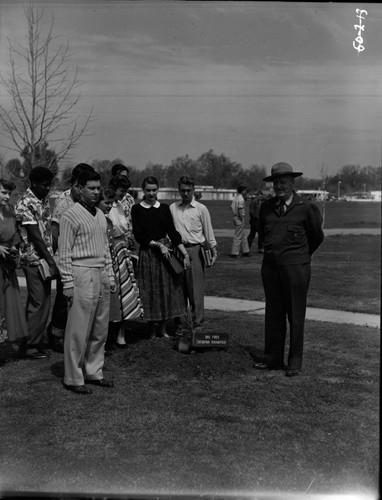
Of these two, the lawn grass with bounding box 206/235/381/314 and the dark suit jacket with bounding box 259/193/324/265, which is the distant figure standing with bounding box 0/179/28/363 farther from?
the lawn grass with bounding box 206/235/381/314

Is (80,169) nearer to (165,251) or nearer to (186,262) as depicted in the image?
(165,251)

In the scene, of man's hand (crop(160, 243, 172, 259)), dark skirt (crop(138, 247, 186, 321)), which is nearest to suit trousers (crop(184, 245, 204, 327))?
dark skirt (crop(138, 247, 186, 321))

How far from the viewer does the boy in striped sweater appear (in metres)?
5.28

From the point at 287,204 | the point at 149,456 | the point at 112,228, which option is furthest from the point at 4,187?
the point at 149,456

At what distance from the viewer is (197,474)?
3.83 metres

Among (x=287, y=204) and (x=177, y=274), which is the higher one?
(x=287, y=204)

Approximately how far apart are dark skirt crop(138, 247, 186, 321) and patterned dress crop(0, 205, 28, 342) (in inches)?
52.6

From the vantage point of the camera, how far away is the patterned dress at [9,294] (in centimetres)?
607

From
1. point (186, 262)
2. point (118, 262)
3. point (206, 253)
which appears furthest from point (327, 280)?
point (118, 262)

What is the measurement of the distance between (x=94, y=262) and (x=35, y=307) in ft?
4.55

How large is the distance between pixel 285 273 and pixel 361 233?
56.1 ft

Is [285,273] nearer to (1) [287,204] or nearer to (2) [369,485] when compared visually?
(1) [287,204]

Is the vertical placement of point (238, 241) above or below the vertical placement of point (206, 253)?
below

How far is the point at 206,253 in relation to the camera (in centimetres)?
750
